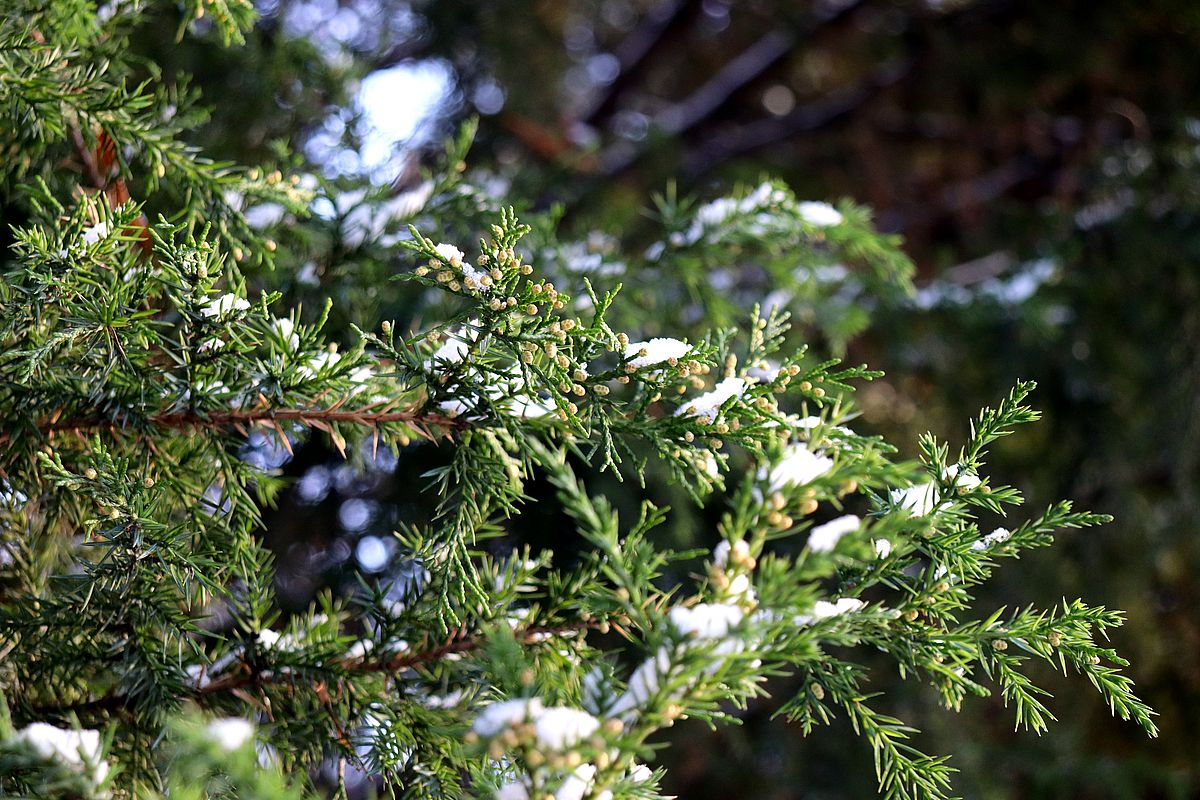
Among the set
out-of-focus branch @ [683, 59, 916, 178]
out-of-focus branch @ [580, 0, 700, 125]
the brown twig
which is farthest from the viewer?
out-of-focus branch @ [580, 0, 700, 125]

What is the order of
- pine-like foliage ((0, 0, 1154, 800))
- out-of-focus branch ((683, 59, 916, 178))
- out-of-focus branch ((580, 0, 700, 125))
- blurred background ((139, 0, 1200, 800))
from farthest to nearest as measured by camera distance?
out-of-focus branch ((580, 0, 700, 125)) → out-of-focus branch ((683, 59, 916, 178)) → blurred background ((139, 0, 1200, 800)) → pine-like foliage ((0, 0, 1154, 800))

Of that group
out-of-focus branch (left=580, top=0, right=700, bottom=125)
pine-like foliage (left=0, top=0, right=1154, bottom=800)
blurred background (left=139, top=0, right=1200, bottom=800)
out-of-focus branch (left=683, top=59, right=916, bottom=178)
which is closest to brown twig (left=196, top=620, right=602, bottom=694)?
pine-like foliage (left=0, top=0, right=1154, bottom=800)

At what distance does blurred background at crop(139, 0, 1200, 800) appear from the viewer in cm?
188

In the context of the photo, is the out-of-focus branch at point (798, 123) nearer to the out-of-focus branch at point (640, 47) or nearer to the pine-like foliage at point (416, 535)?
the out-of-focus branch at point (640, 47)

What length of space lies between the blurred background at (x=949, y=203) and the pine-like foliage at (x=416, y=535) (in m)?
0.60

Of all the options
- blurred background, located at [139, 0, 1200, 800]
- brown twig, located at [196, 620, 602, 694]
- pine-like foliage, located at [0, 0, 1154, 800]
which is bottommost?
blurred background, located at [139, 0, 1200, 800]

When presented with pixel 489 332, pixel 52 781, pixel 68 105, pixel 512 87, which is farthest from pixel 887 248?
pixel 512 87

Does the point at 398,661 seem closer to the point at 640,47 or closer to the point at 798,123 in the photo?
the point at 798,123

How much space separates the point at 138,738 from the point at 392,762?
0.94 feet

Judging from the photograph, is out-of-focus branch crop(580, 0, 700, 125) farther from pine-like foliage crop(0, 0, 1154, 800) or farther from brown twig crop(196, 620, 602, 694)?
brown twig crop(196, 620, 602, 694)

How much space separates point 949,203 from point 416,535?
3036 mm

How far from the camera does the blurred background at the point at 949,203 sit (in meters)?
1.88

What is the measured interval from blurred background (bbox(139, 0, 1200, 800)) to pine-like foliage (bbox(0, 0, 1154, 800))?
602 millimetres

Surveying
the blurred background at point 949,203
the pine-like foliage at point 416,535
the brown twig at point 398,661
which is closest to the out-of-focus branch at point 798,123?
the blurred background at point 949,203
